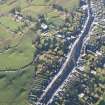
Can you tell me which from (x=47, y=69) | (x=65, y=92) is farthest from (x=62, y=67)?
(x=65, y=92)

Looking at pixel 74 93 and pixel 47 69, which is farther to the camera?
pixel 47 69

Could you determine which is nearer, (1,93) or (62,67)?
(1,93)

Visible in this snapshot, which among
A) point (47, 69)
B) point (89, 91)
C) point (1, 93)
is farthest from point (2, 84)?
point (89, 91)

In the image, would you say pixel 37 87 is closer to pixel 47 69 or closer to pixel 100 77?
pixel 47 69

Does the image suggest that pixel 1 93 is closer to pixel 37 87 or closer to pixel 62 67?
pixel 37 87

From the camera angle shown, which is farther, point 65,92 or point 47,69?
point 47,69

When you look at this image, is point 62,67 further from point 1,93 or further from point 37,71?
point 1,93

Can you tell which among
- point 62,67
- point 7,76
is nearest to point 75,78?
point 62,67
